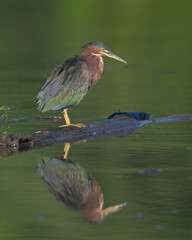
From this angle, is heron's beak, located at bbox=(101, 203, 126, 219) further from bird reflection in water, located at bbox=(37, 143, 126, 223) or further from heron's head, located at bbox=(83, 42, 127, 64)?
heron's head, located at bbox=(83, 42, 127, 64)

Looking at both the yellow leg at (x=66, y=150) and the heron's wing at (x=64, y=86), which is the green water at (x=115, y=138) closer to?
the yellow leg at (x=66, y=150)

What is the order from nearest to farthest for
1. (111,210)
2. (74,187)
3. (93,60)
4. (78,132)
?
(111,210), (74,187), (78,132), (93,60)

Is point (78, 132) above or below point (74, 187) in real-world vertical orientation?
below

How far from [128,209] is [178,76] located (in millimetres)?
10057

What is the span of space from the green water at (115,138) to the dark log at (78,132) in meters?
0.16

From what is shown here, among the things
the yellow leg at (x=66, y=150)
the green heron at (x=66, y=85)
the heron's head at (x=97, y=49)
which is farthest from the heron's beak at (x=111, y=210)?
the heron's head at (x=97, y=49)

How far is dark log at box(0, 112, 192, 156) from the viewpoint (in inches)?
375

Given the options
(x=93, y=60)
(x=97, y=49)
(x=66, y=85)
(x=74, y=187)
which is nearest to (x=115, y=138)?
(x=66, y=85)

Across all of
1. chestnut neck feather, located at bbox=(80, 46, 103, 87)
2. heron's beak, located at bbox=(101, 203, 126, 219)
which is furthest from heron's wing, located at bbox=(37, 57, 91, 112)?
heron's beak, located at bbox=(101, 203, 126, 219)

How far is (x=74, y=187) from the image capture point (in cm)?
803

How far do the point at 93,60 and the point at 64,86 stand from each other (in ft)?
2.09

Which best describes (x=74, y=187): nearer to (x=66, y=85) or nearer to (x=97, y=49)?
(x=66, y=85)

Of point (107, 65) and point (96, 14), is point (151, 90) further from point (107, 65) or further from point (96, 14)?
point (96, 14)

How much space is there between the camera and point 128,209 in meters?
7.27
